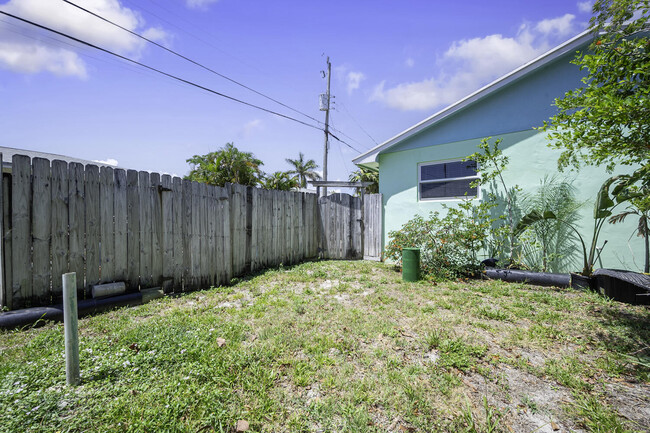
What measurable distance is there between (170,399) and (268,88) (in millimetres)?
11064

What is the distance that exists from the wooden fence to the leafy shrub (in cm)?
357

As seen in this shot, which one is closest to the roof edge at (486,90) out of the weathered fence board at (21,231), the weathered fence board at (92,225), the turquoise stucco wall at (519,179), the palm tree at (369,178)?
the turquoise stucco wall at (519,179)

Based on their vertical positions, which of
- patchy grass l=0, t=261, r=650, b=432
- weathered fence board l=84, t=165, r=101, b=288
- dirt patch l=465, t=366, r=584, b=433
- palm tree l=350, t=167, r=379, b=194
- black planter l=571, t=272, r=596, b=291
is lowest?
dirt patch l=465, t=366, r=584, b=433

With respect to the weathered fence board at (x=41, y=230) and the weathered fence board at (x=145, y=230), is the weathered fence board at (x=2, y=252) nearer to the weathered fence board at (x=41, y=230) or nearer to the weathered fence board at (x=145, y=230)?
the weathered fence board at (x=41, y=230)

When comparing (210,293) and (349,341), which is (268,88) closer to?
(210,293)

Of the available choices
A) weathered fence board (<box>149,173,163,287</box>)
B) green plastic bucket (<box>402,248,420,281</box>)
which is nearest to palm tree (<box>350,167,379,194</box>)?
green plastic bucket (<box>402,248,420,281</box>)

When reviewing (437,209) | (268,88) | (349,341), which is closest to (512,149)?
(437,209)

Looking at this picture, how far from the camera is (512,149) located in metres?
6.52

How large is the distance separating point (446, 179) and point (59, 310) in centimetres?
809

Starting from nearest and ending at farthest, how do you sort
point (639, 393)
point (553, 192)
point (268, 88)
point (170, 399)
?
point (170, 399) < point (639, 393) < point (553, 192) < point (268, 88)

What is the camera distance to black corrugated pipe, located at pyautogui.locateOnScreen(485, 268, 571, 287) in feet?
17.1

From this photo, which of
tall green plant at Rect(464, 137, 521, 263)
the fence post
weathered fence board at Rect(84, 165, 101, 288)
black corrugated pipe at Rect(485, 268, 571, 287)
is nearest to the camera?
the fence post

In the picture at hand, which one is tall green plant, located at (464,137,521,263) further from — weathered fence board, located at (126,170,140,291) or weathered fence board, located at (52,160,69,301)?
weathered fence board, located at (52,160,69,301)

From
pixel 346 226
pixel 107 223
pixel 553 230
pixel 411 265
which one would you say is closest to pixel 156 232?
pixel 107 223
